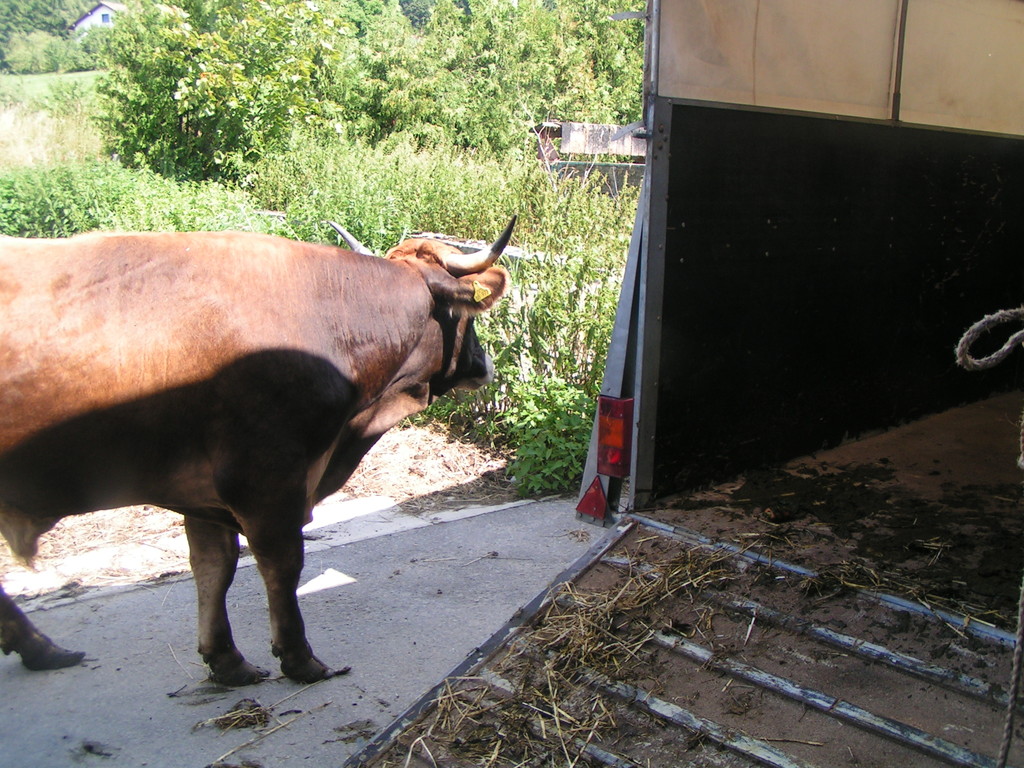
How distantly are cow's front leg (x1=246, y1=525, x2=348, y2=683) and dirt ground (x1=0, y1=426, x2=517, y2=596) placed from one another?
4.12 ft

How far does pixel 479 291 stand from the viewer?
410cm

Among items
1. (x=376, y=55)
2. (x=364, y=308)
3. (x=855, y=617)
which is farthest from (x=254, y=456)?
(x=376, y=55)

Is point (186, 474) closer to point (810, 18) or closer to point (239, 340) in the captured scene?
point (239, 340)

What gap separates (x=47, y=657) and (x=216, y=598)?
2.72 ft

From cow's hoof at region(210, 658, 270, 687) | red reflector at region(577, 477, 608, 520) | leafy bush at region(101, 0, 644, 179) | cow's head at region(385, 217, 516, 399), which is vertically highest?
leafy bush at region(101, 0, 644, 179)

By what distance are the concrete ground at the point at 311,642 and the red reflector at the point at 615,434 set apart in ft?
3.25

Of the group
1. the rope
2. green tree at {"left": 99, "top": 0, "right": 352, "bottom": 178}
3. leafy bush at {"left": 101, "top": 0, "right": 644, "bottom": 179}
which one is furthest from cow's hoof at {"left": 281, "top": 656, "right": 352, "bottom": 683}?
green tree at {"left": 99, "top": 0, "right": 352, "bottom": 178}

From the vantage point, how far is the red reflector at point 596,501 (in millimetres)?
4320

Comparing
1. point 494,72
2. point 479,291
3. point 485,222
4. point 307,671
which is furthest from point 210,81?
point 307,671

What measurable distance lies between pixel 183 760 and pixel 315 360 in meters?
1.55

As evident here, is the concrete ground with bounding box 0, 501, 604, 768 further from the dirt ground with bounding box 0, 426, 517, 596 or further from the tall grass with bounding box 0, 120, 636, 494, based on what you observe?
the tall grass with bounding box 0, 120, 636, 494

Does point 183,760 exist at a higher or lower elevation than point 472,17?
lower

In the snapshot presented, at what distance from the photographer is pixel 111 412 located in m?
3.15

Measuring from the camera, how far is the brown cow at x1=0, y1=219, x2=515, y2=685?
10.1 ft
